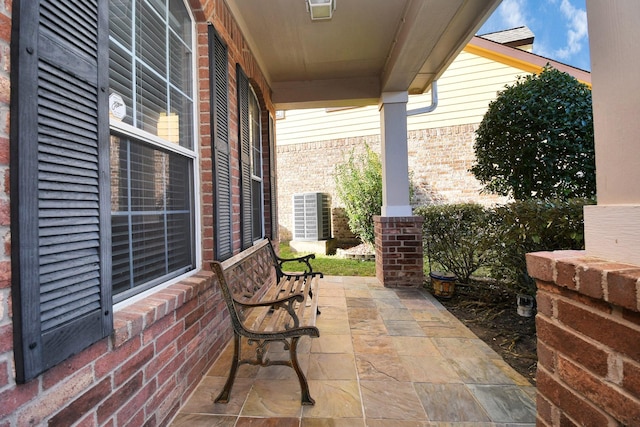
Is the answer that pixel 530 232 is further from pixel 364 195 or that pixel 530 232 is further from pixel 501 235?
pixel 364 195

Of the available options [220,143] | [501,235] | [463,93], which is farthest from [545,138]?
[463,93]

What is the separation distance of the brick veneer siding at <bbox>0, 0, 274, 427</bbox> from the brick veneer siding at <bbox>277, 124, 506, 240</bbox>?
5.07 meters

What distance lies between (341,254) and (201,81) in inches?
191

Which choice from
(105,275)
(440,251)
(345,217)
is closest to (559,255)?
(105,275)

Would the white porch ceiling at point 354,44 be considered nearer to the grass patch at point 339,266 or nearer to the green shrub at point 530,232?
the green shrub at point 530,232

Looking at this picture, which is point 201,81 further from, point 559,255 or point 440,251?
point 440,251

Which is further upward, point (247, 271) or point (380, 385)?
point (247, 271)

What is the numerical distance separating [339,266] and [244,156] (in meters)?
3.24

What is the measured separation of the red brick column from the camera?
3906mm

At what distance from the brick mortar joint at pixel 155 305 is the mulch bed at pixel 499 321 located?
7.30 ft

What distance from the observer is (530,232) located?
102 inches

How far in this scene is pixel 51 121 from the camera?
90 cm

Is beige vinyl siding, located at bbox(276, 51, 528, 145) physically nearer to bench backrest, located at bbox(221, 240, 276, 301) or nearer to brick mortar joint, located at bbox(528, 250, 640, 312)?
bench backrest, located at bbox(221, 240, 276, 301)

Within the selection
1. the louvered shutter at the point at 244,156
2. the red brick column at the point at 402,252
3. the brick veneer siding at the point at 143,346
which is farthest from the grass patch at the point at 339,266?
the brick veneer siding at the point at 143,346
